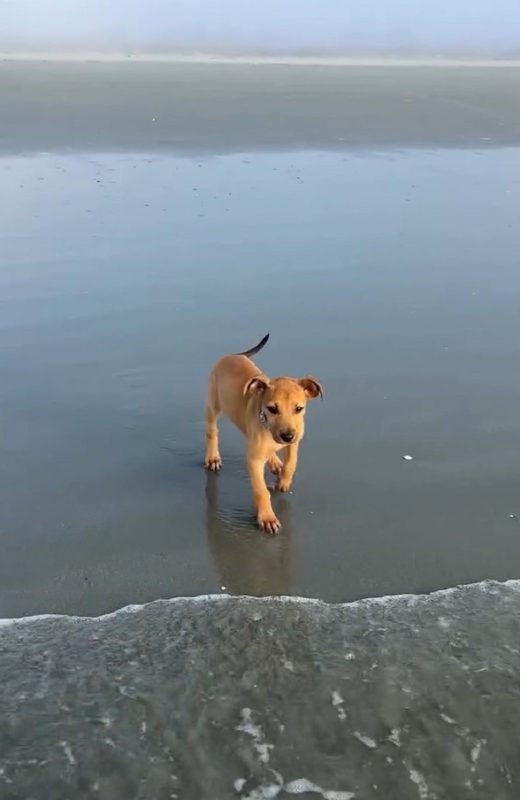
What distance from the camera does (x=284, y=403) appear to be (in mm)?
4320

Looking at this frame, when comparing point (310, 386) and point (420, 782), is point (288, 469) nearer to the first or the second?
point (310, 386)

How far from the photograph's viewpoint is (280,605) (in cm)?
400

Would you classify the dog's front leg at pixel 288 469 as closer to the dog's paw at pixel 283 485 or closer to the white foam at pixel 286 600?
the dog's paw at pixel 283 485

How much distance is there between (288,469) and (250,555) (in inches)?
23.3

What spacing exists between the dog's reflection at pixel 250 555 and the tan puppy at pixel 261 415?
3.7 inches

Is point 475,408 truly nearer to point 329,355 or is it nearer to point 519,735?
point 329,355

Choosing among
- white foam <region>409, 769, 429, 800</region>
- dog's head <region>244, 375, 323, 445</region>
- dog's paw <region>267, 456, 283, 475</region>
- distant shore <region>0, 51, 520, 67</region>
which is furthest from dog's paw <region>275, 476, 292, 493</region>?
distant shore <region>0, 51, 520, 67</region>

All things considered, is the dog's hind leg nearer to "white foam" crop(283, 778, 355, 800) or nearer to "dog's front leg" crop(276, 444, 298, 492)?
"dog's front leg" crop(276, 444, 298, 492)

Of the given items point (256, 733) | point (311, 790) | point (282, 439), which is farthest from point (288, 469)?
point (311, 790)

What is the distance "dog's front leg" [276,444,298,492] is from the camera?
187 inches

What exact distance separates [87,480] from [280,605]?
152cm

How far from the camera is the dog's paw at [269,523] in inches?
180

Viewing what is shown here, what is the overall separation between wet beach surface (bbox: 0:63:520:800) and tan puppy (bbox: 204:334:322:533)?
13cm

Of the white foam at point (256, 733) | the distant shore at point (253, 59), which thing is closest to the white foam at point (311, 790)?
the white foam at point (256, 733)
